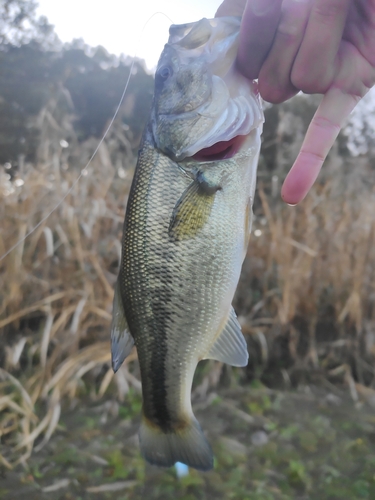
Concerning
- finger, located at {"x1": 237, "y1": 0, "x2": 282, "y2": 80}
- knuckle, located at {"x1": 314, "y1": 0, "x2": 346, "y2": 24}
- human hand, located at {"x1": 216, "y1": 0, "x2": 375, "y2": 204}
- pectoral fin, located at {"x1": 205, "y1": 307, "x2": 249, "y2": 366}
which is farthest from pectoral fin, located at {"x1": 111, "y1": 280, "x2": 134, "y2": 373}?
knuckle, located at {"x1": 314, "y1": 0, "x2": 346, "y2": 24}

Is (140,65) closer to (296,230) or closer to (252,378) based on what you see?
(296,230)

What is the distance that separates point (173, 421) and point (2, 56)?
7.96 metres

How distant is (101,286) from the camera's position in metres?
2.88

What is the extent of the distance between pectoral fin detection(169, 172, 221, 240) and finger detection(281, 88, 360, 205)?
0.24 meters

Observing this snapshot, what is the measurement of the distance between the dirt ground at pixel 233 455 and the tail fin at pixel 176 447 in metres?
1.19

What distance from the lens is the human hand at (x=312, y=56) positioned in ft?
3.13

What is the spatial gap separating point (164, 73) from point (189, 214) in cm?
45

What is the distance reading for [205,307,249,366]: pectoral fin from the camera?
3.62 ft

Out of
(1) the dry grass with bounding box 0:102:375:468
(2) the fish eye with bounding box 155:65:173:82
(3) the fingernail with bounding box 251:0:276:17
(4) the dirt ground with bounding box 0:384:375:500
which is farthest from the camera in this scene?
(1) the dry grass with bounding box 0:102:375:468

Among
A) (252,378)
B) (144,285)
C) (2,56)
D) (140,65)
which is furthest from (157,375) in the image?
(2,56)

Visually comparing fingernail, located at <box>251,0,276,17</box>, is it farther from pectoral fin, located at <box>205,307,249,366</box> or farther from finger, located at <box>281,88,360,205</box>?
pectoral fin, located at <box>205,307,249,366</box>

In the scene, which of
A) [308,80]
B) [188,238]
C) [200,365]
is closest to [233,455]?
[200,365]

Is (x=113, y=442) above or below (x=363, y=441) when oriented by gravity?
below

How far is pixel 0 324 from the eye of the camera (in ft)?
8.63
